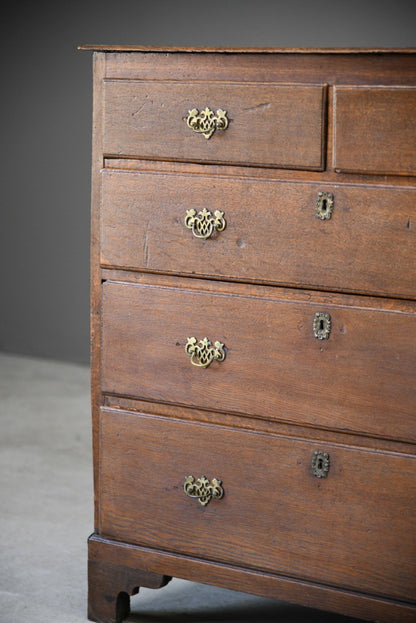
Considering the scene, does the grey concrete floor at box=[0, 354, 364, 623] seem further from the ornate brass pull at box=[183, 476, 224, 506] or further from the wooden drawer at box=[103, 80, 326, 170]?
the wooden drawer at box=[103, 80, 326, 170]

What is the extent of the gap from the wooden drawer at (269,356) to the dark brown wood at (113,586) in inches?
17.6

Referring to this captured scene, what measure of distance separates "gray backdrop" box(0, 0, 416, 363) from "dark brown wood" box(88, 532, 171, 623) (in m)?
2.39

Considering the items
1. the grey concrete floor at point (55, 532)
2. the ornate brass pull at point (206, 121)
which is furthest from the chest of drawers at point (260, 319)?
the grey concrete floor at point (55, 532)

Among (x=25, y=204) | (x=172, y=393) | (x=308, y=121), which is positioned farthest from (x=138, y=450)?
(x=25, y=204)

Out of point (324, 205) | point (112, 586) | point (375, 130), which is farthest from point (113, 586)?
point (375, 130)

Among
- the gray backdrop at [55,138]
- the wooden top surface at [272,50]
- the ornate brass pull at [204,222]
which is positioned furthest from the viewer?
the gray backdrop at [55,138]

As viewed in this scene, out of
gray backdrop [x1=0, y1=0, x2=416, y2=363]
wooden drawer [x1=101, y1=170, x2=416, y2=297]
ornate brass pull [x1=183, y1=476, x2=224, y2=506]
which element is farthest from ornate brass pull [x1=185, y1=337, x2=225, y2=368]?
gray backdrop [x1=0, y1=0, x2=416, y2=363]

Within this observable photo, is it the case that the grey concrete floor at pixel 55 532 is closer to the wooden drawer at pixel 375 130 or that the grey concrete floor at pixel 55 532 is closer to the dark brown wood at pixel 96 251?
the dark brown wood at pixel 96 251

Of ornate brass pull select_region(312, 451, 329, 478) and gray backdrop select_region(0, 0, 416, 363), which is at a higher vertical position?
gray backdrop select_region(0, 0, 416, 363)

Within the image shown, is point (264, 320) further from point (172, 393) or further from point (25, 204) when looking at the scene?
point (25, 204)

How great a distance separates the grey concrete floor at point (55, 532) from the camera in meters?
2.46

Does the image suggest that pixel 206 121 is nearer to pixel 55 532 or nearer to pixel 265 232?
pixel 265 232

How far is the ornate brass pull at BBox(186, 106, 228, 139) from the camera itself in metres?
2.06

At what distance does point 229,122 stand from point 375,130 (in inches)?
12.3
